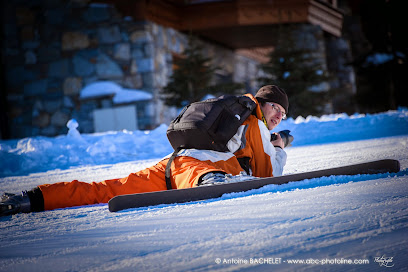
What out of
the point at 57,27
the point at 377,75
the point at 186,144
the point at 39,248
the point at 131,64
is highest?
the point at 57,27

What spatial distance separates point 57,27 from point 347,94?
8632 mm

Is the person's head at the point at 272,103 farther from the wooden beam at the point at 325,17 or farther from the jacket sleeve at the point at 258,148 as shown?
the wooden beam at the point at 325,17

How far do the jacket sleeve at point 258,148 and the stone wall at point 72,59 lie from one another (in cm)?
646

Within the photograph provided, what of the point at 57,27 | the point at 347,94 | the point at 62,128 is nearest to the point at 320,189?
the point at 62,128

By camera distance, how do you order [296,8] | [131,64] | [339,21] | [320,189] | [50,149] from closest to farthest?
[320,189] → [50,149] → [131,64] → [296,8] → [339,21]

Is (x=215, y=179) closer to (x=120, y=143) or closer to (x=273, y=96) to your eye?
(x=273, y=96)

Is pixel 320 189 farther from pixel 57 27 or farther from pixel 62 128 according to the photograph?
pixel 57 27

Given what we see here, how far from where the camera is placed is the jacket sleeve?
2.25 meters

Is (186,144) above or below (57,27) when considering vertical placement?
below

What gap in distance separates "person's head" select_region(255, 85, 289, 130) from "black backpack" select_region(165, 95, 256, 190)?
0.37 m

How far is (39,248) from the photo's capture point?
131cm

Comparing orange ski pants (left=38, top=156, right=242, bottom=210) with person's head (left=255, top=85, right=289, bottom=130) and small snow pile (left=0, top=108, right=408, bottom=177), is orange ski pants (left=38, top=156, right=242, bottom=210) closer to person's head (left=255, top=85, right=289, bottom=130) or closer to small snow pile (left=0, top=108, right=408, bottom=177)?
person's head (left=255, top=85, right=289, bottom=130)
